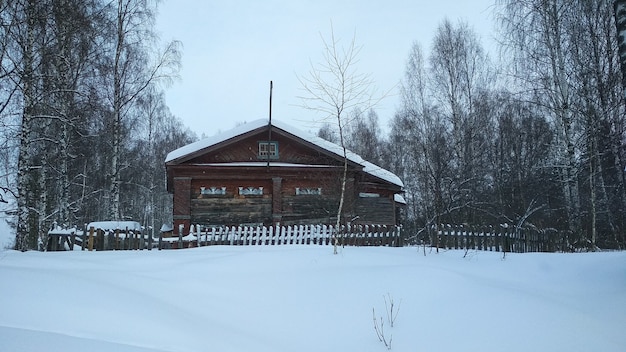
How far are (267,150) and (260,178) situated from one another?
4.13ft

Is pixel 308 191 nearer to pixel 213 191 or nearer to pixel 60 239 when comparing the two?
pixel 213 191

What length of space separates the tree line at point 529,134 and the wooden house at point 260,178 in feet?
9.37

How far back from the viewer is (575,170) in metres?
12.4

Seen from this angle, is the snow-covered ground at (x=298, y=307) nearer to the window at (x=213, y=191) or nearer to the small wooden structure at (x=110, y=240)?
the small wooden structure at (x=110, y=240)

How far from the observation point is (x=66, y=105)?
12.4 m

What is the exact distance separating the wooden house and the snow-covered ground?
27.4 feet

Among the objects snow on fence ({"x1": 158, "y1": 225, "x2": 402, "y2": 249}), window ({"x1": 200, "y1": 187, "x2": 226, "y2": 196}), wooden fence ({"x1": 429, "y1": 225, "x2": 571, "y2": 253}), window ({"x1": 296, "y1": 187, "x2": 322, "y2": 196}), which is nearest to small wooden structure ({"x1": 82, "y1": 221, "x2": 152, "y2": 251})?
snow on fence ({"x1": 158, "y1": 225, "x2": 402, "y2": 249})

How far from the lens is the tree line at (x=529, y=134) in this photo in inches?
465

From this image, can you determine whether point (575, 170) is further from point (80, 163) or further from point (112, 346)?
point (80, 163)

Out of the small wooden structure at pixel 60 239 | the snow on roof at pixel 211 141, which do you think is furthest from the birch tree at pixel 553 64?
the small wooden structure at pixel 60 239

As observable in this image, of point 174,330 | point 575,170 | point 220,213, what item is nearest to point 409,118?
point 575,170

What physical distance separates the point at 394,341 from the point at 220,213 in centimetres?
1170

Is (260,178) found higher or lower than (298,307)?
higher

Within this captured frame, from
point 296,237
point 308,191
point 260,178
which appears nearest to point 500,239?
point 296,237
